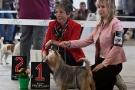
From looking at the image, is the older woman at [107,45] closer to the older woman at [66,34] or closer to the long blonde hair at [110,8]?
the long blonde hair at [110,8]

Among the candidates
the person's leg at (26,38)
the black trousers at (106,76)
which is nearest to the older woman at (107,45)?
the black trousers at (106,76)

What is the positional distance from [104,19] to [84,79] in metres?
0.58

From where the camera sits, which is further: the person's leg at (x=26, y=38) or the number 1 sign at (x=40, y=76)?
the person's leg at (x=26, y=38)

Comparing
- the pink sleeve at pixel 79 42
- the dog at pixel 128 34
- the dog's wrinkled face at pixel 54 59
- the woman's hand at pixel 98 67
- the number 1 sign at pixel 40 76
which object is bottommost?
the dog at pixel 128 34

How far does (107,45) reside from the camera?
3139 millimetres

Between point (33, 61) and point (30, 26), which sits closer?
point (33, 61)

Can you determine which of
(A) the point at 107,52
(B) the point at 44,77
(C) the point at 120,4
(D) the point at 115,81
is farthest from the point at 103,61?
(C) the point at 120,4

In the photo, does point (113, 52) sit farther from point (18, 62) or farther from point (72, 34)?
point (18, 62)

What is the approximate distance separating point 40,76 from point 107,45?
78 centimetres

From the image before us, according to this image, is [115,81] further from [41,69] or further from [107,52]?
[41,69]

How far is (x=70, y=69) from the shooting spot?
3.03 meters

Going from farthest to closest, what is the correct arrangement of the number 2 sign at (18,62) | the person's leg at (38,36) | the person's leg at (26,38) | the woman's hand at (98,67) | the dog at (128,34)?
the dog at (128,34), the person's leg at (26,38), the person's leg at (38,36), the number 2 sign at (18,62), the woman's hand at (98,67)

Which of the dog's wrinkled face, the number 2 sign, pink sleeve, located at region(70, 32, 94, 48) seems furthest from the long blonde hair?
the number 2 sign

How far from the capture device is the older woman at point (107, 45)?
120 inches
